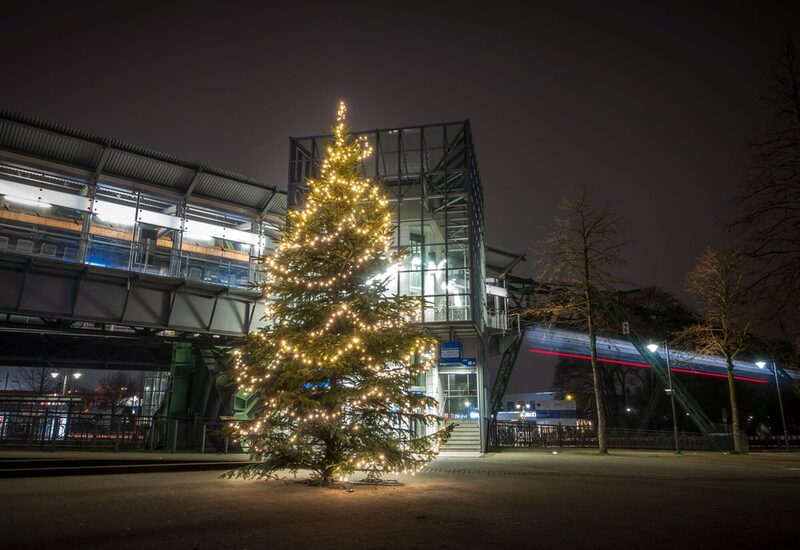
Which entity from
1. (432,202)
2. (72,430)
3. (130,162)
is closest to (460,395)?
(432,202)

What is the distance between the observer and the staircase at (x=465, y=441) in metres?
26.4

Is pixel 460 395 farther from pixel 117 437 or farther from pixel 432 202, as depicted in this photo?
pixel 117 437

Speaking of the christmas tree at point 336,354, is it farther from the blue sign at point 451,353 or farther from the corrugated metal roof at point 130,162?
the corrugated metal roof at point 130,162

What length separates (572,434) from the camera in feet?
127

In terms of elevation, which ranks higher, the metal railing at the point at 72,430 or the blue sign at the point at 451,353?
the blue sign at the point at 451,353

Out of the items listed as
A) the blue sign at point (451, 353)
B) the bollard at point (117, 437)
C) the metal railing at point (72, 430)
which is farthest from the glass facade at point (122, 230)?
the blue sign at point (451, 353)

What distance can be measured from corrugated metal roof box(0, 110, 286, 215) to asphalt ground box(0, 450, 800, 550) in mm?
17228

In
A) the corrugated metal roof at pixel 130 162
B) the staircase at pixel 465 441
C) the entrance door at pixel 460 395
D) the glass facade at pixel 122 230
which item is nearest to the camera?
the glass facade at pixel 122 230

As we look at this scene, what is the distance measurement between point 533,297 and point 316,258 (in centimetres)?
3817

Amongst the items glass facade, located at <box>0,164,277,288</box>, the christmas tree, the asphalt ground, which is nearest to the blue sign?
glass facade, located at <box>0,164,277,288</box>

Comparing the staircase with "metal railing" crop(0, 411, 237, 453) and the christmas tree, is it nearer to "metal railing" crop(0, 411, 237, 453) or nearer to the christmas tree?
"metal railing" crop(0, 411, 237, 453)

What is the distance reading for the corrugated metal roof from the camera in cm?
2450

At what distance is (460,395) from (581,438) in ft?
49.0

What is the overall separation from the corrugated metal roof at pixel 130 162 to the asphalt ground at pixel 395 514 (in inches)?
678
